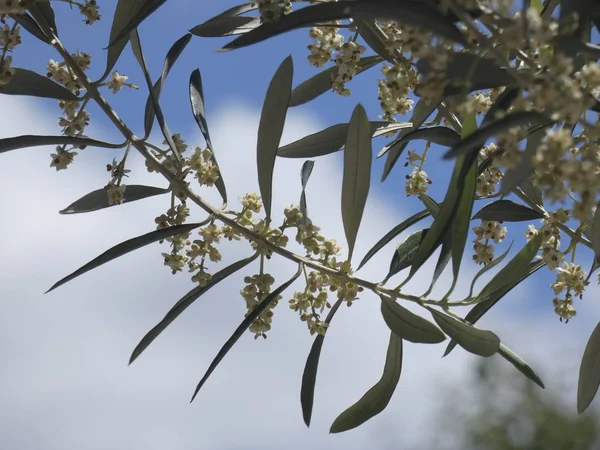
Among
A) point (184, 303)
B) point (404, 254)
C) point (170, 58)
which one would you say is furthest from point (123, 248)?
point (404, 254)

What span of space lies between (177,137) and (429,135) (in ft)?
1.71

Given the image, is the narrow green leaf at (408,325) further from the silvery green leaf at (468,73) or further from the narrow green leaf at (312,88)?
the narrow green leaf at (312,88)

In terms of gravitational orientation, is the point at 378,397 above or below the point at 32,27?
below

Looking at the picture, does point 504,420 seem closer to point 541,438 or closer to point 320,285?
point 541,438

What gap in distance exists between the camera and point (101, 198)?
5.45 feet

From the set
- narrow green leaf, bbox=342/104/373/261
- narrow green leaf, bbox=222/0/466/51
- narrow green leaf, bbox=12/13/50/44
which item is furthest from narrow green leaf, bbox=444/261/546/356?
narrow green leaf, bbox=12/13/50/44

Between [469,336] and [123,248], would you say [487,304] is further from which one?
[123,248]

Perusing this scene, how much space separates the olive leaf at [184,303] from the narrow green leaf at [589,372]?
0.71m

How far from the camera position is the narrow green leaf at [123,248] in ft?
4.42

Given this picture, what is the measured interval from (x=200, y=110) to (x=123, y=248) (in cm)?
37

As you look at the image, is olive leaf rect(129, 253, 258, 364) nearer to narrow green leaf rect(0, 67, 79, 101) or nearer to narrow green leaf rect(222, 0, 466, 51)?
narrow green leaf rect(0, 67, 79, 101)

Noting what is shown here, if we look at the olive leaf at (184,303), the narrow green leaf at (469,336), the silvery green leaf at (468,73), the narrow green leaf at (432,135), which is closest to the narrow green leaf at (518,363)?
the narrow green leaf at (469,336)

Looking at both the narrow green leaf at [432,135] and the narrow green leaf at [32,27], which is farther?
the narrow green leaf at [32,27]

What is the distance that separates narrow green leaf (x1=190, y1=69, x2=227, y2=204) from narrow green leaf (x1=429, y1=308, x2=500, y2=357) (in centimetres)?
49
